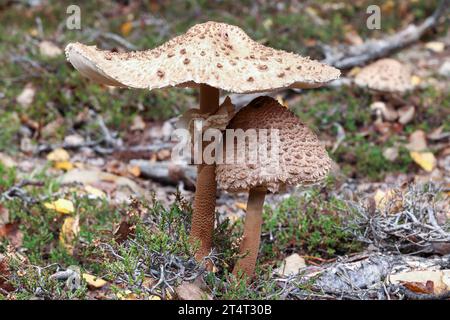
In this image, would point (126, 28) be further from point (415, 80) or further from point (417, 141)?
point (417, 141)

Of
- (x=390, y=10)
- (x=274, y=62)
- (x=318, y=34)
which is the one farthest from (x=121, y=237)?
(x=390, y=10)

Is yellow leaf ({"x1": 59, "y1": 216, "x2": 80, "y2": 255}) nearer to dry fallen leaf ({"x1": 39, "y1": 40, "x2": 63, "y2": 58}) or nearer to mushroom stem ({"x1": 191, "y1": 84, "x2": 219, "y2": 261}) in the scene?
mushroom stem ({"x1": 191, "y1": 84, "x2": 219, "y2": 261})

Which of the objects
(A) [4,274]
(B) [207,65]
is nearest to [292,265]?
(B) [207,65]

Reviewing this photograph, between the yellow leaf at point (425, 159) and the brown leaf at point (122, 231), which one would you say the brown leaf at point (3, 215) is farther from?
the yellow leaf at point (425, 159)

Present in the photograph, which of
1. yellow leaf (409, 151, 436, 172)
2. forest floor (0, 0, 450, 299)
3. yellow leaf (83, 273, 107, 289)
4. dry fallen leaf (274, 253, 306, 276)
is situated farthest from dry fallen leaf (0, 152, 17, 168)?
yellow leaf (409, 151, 436, 172)

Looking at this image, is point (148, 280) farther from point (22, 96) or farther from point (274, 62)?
point (22, 96)

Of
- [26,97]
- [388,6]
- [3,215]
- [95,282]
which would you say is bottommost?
[95,282]
